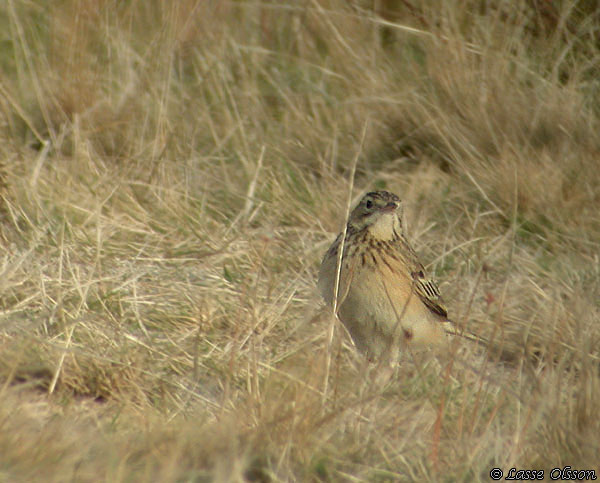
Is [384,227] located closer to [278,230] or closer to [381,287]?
[381,287]

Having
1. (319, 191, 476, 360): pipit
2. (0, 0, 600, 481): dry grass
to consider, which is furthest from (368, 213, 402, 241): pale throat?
(0, 0, 600, 481): dry grass

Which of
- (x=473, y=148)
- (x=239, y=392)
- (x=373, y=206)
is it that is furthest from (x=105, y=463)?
(x=473, y=148)

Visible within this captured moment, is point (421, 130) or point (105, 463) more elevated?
point (105, 463)

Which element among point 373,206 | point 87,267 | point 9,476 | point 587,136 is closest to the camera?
point 9,476

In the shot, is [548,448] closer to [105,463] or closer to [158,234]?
[105,463]

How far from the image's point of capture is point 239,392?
370 cm

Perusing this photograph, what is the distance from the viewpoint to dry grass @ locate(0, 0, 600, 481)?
10.1 feet

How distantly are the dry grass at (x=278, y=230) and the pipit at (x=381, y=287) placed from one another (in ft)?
0.46

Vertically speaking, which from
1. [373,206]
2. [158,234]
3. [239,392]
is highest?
[373,206]

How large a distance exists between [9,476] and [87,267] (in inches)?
80.2

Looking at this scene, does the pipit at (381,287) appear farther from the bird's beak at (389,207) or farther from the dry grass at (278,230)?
the dry grass at (278,230)

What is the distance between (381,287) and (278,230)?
4.52 ft

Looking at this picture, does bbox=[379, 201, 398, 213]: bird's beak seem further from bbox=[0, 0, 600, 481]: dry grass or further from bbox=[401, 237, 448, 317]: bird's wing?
bbox=[0, 0, 600, 481]: dry grass

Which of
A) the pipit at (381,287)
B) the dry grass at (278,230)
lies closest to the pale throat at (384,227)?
the pipit at (381,287)
